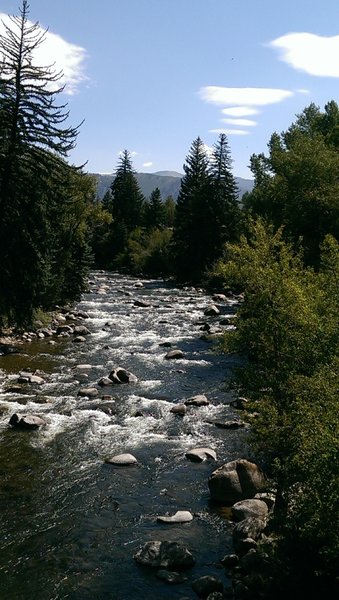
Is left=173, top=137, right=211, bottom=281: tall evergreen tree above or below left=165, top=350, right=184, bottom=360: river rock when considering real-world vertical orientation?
above

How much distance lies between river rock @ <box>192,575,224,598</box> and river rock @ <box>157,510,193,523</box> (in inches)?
97.3

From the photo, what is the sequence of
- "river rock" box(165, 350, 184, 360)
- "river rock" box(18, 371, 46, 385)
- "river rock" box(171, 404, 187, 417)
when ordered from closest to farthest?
"river rock" box(171, 404, 187, 417), "river rock" box(18, 371, 46, 385), "river rock" box(165, 350, 184, 360)

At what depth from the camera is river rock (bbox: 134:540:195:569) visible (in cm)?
1066

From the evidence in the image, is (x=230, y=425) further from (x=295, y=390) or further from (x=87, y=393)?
(x=295, y=390)

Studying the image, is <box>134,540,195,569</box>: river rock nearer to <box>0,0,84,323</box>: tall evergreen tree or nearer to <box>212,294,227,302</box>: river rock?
<box>0,0,84,323</box>: tall evergreen tree

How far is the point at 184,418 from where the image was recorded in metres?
19.0

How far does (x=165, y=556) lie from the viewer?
10789mm

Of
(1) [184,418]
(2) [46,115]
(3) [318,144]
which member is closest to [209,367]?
(1) [184,418]

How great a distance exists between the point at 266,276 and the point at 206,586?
7.26 m

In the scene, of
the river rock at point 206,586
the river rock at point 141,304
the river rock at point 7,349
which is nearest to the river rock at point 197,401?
the river rock at point 206,586

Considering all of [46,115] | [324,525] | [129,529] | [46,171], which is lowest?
[129,529]

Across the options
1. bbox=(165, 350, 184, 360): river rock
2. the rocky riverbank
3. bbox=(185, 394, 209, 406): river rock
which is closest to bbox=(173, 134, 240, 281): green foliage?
the rocky riverbank

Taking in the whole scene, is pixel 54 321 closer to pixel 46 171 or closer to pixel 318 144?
pixel 46 171

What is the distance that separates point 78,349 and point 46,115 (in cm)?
1208
